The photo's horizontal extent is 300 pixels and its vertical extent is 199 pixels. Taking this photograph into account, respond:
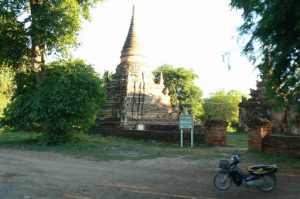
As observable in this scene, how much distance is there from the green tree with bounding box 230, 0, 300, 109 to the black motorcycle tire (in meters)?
1.74

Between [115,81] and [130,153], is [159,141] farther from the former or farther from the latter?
[115,81]

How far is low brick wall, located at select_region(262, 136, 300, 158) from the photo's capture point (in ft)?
44.2

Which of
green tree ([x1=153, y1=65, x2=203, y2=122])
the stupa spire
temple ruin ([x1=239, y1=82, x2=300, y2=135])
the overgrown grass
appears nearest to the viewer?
the overgrown grass

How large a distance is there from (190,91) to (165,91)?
14.0 metres

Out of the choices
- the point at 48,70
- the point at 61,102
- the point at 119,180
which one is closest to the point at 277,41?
the point at 119,180

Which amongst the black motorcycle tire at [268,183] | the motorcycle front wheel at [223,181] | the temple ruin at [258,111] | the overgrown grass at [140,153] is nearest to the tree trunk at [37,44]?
the overgrown grass at [140,153]

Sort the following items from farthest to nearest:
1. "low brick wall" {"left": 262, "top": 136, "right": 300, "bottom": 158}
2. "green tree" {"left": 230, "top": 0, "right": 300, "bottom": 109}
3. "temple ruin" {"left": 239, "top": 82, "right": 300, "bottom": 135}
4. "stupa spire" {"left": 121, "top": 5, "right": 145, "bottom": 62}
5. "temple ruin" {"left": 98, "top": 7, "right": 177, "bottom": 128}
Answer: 1. "stupa spire" {"left": 121, "top": 5, "right": 145, "bottom": 62}
2. "temple ruin" {"left": 98, "top": 7, "right": 177, "bottom": 128}
3. "temple ruin" {"left": 239, "top": 82, "right": 300, "bottom": 135}
4. "low brick wall" {"left": 262, "top": 136, "right": 300, "bottom": 158}
5. "green tree" {"left": 230, "top": 0, "right": 300, "bottom": 109}

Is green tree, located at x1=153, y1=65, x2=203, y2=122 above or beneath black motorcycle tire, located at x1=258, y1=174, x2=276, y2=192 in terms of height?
above

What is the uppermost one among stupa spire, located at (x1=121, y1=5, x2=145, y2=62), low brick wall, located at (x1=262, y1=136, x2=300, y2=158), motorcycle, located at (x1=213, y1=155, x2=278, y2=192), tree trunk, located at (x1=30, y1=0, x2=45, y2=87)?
stupa spire, located at (x1=121, y1=5, x2=145, y2=62)

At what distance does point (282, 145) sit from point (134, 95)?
73.6 feet

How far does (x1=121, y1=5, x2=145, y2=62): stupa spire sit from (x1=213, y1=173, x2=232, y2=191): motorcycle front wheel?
30990mm

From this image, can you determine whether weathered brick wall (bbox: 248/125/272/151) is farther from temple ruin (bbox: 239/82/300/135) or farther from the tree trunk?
temple ruin (bbox: 239/82/300/135)

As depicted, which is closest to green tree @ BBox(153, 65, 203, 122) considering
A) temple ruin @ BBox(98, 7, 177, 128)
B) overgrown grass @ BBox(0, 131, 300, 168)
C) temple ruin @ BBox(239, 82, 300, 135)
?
temple ruin @ BBox(98, 7, 177, 128)

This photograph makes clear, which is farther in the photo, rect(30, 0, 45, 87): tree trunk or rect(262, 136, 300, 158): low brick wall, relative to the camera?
rect(30, 0, 45, 87): tree trunk
